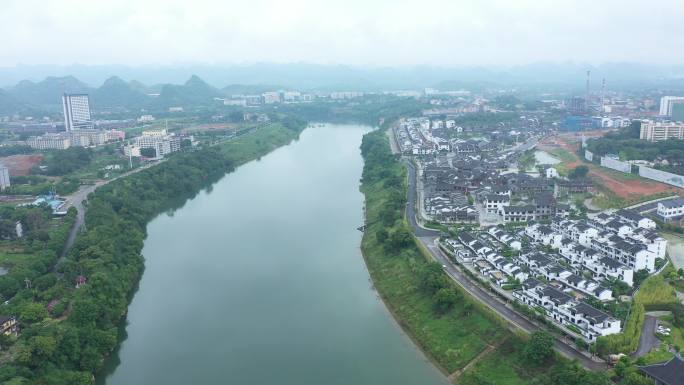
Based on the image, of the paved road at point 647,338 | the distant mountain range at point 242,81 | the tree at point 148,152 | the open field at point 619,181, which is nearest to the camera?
the paved road at point 647,338

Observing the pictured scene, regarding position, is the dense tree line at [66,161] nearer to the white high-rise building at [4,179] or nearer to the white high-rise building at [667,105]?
the white high-rise building at [4,179]

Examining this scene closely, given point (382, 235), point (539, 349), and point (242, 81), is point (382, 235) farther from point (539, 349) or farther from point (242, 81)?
point (242, 81)

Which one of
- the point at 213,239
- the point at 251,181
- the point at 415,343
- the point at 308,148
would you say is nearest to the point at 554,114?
the point at 308,148

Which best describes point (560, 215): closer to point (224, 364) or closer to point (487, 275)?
point (487, 275)

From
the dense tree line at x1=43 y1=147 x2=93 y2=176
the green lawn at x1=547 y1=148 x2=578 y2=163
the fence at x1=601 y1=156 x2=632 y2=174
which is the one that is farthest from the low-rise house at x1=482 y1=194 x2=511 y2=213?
the dense tree line at x1=43 y1=147 x2=93 y2=176

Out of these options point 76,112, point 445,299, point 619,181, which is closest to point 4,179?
point 445,299

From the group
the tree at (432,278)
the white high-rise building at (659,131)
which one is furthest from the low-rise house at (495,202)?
the white high-rise building at (659,131)
